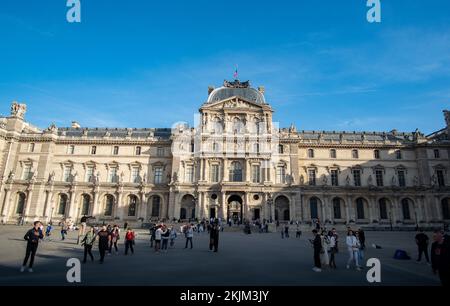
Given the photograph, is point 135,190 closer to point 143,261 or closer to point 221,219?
point 221,219

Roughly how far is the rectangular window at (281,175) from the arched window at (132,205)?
2765 centimetres

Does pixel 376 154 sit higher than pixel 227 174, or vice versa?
pixel 376 154

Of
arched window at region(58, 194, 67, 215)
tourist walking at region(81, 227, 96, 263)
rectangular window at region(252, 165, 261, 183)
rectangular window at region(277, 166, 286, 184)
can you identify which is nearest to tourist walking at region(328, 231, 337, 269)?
tourist walking at region(81, 227, 96, 263)

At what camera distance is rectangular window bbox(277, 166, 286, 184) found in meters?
52.5

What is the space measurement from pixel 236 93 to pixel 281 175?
1904 cm

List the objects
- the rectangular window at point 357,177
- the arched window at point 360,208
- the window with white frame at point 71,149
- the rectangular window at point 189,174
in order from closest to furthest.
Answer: the rectangular window at point 189,174 < the arched window at point 360,208 < the rectangular window at point 357,177 < the window with white frame at point 71,149

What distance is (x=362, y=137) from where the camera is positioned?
58719 mm

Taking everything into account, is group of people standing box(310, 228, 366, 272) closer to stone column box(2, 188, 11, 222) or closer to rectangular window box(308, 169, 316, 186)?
rectangular window box(308, 169, 316, 186)

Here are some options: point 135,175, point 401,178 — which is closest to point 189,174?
point 135,175

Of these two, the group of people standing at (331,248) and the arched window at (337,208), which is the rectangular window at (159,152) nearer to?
the arched window at (337,208)

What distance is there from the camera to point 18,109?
190 feet

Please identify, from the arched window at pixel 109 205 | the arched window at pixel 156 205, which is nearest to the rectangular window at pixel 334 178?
the arched window at pixel 156 205

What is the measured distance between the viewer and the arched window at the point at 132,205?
5359 cm

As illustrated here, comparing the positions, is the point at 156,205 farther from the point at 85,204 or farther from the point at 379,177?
the point at 379,177
